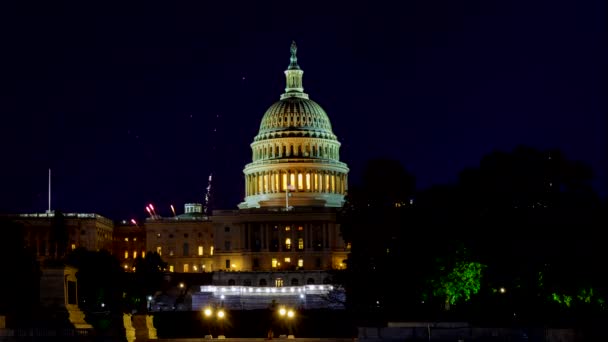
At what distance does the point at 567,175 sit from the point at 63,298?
34964 mm

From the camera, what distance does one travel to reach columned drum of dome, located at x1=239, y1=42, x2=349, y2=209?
18862 centimetres

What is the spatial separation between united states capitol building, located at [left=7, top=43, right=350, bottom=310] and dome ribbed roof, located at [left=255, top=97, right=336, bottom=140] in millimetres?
151

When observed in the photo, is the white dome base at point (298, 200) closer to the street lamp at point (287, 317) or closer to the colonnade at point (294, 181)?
the colonnade at point (294, 181)

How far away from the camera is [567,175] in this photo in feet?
268

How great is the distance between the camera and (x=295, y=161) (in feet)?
622

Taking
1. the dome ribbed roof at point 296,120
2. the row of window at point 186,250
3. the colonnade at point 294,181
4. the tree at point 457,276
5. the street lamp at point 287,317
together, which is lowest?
the street lamp at point 287,317

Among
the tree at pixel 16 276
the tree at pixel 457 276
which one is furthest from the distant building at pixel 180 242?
the tree at pixel 457 276

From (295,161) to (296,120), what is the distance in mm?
8067

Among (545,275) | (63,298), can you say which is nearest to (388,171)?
(545,275)

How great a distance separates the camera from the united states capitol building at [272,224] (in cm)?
17150

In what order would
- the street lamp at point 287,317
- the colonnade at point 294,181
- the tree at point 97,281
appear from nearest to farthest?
1. the street lamp at point 287,317
2. the tree at point 97,281
3. the colonnade at point 294,181

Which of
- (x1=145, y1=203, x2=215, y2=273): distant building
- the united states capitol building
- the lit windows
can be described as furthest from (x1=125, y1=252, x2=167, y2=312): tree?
(x1=145, y1=203, x2=215, y2=273): distant building

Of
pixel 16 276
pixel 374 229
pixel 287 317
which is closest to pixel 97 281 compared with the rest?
pixel 287 317

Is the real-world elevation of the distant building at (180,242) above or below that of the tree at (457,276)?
above
